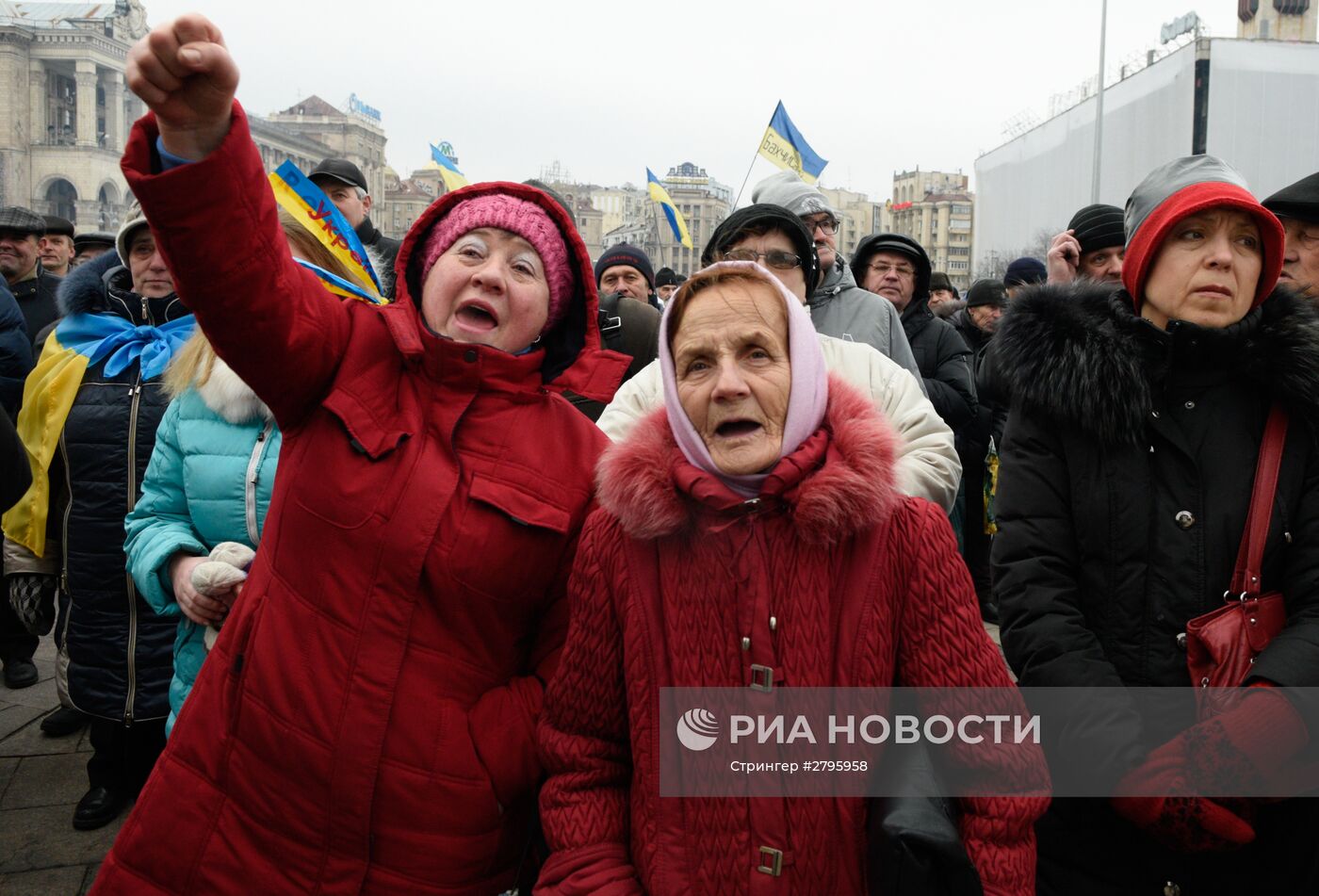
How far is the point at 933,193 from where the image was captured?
12388cm

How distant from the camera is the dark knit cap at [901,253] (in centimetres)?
516

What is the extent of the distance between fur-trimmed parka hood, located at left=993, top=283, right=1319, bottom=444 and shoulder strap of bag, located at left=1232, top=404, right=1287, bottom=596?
10 centimetres

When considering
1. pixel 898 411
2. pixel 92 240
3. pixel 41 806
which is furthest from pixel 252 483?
pixel 92 240

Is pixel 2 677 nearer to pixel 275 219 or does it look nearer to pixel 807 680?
pixel 275 219

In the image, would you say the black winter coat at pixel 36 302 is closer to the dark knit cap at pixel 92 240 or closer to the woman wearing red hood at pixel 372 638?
the dark knit cap at pixel 92 240

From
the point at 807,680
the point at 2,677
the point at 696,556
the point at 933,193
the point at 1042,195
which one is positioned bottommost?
the point at 2,677

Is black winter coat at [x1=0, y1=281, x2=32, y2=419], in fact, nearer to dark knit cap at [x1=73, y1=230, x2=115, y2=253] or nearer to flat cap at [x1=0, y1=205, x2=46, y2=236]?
flat cap at [x1=0, y1=205, x2=46, y2=236]

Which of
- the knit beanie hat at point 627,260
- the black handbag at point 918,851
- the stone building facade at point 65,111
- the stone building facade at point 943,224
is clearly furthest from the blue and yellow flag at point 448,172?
the stone building facade at point 943,224

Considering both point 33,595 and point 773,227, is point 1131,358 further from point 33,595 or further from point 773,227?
point 33,595

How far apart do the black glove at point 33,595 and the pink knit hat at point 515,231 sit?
2850mm

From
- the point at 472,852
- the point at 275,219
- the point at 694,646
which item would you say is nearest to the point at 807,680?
the point at 694,646

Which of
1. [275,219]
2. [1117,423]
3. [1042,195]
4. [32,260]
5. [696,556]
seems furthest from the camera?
[1042,195]

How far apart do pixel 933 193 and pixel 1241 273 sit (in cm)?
13000

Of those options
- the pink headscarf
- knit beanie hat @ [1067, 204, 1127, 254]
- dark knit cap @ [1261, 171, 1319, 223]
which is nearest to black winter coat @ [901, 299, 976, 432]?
knit beanie hat @ [1067, 204, 1127, 254]
